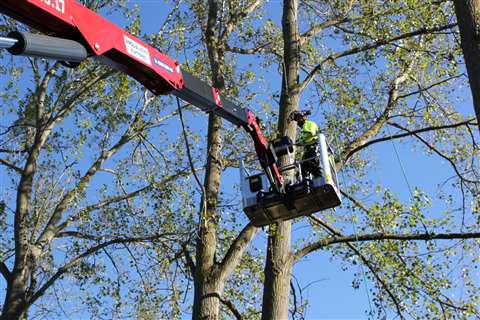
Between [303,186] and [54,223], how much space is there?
5.81 meters

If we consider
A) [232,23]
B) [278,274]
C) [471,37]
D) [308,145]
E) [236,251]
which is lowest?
[278,274]

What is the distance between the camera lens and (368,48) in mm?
12750

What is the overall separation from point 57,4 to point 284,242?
5637 millimetres

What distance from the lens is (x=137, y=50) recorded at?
8.14 metres

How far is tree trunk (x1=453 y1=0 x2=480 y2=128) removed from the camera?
22.8 ft

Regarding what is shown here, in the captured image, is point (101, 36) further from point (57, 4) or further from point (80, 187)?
point (80, 187)

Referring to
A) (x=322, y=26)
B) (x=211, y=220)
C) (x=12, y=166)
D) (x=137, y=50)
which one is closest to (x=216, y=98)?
(x=137, y=50)

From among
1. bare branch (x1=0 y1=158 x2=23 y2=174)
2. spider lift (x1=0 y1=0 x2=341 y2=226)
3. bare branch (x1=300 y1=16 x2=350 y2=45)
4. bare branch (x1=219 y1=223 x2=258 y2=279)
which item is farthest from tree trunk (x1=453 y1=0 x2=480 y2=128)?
bare branch (x1=0 y1=158 x2=23 y2=174)

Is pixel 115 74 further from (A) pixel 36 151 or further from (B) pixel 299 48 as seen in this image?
(B) pixel 299 48

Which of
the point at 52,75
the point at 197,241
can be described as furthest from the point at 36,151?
the point at 197,241

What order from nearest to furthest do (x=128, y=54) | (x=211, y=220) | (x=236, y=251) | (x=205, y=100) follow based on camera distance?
1. (x=128, y=54)
2. (x=205, y=100)
3. (x=236, y=251)
4. (x=211, y=220)

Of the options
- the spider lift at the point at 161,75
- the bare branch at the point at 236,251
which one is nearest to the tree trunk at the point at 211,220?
the bare branch at the point at 236,251

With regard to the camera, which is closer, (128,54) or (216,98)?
(128,54)

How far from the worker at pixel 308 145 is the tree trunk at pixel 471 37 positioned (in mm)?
2862
